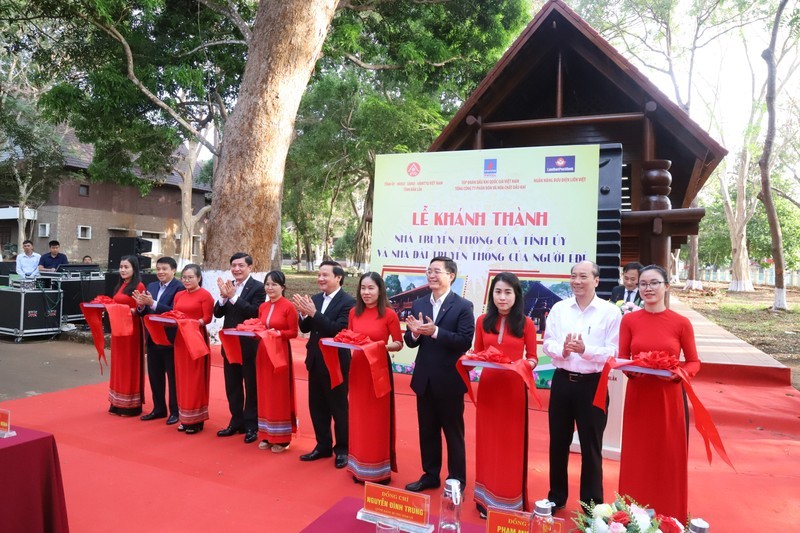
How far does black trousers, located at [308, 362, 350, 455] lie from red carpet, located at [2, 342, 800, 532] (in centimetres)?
19

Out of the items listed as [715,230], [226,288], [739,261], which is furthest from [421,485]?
[715,230]

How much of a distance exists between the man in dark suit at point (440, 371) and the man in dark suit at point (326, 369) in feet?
2.45

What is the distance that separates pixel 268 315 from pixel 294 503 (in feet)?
5.06

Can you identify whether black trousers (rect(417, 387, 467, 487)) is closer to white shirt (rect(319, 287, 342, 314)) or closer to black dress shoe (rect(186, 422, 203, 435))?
white shirt (rect(319, 287, 342, 314))

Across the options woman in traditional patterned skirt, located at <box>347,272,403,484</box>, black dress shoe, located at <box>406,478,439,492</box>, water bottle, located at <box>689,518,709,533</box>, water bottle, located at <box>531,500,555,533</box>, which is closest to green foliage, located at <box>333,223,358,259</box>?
woman in traditional patterned skirt, located at <box>347,272,403,484</box>

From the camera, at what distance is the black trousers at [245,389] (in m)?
4.47

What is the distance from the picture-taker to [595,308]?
123 inches

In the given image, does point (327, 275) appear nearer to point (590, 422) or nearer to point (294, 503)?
point (294, 503)

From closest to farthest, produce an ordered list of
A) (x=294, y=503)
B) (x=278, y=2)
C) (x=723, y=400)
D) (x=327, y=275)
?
1. (x=294, y=503)
2. (x=327, y=275)
3. (x=723, y=400)
4. (x=278, y=2)

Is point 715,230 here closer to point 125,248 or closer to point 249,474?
point 125,248

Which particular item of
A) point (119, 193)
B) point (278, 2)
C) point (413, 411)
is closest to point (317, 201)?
point (119, 193)

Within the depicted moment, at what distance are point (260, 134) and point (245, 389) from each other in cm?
398

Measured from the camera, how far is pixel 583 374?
3.01 metres

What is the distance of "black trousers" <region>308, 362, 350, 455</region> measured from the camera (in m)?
4.02
